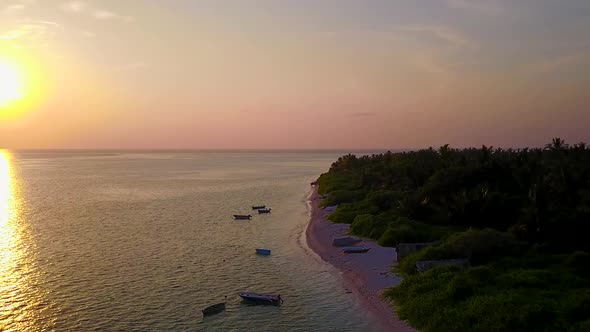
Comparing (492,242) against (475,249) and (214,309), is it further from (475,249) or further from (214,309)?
(214,309)

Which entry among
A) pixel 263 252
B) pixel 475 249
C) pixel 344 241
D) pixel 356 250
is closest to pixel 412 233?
pixel 356 250

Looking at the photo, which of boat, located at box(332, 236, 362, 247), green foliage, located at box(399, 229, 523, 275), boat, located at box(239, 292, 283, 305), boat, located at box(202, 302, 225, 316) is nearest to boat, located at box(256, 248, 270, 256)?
boat, located at box(332, 236, 362, 247)

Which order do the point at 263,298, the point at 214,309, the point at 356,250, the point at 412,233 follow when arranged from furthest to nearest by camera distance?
the point at 412,233, the point at 356,250, the point at 263,298, the point at 214,309

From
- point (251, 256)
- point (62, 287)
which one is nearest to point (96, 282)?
point (62, 287)

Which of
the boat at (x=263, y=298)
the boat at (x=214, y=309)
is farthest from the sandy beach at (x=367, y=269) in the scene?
the boat at (x=214, y=309)

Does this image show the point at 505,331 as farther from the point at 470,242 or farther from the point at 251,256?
the point at 251,256

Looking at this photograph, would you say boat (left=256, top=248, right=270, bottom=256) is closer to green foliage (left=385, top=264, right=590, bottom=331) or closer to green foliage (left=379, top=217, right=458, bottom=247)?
green foliage (left=379, top=217, right=458, bottom=247)
